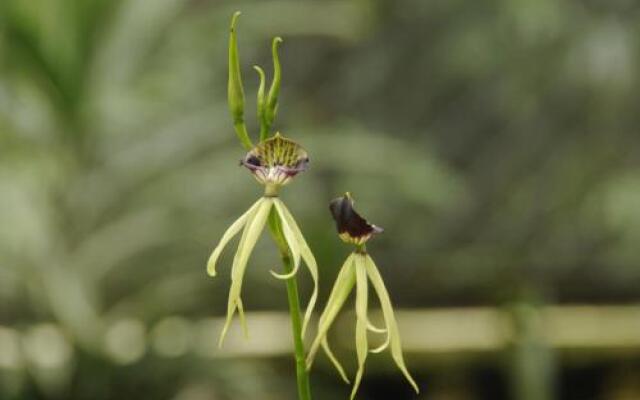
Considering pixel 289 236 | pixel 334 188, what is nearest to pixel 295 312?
pixel 289 236

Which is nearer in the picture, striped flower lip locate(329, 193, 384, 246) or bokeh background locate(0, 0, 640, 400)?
striped flower lip locate(329, 193, 384, 246)

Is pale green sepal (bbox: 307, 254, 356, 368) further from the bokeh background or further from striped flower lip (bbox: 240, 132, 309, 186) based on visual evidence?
the bokeh background

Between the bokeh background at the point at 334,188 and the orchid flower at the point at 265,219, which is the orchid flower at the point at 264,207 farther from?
the bokeh background at the point at 334,188

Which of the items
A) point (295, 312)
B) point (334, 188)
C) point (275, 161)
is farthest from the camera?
point (334, 188)

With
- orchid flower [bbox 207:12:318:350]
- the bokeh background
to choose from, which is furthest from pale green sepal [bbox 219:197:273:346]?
the bokeh background

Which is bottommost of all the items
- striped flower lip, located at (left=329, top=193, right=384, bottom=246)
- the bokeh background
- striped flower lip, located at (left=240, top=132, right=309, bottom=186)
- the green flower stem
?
the green flower stem

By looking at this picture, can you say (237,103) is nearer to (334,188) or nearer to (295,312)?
(295,312)
